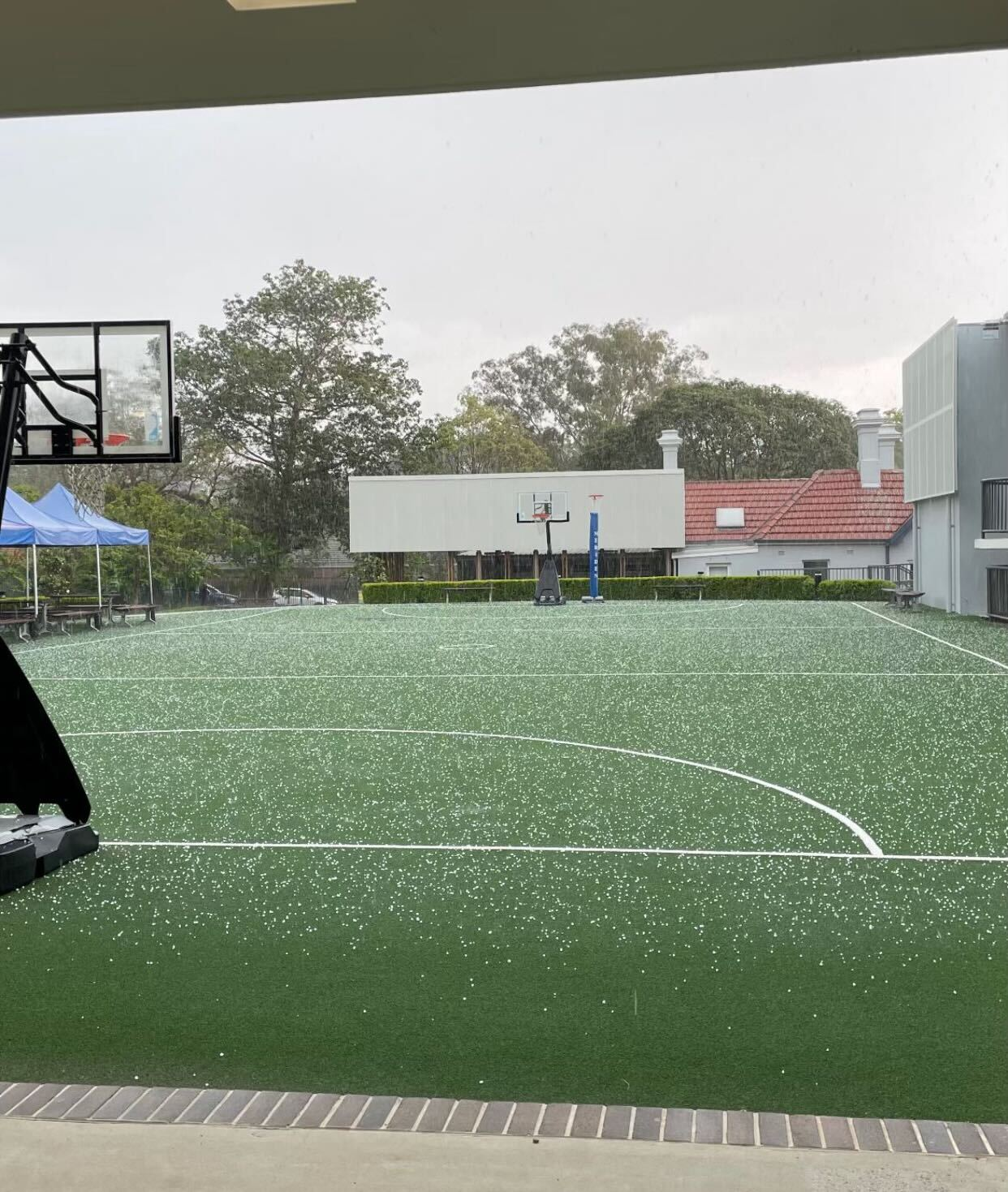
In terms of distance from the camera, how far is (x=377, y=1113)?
2709 mm

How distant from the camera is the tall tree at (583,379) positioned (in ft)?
164

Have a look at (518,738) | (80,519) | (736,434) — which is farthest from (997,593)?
(736,434)

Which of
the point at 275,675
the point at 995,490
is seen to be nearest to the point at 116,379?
the point at 275,675

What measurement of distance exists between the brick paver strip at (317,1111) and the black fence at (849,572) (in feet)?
99.7

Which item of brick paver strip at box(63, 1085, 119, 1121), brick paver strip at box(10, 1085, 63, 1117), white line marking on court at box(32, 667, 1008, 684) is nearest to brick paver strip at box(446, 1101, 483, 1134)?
brick paver strip at box(63, 1085, 119, 1121)

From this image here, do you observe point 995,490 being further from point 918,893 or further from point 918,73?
point 918,73

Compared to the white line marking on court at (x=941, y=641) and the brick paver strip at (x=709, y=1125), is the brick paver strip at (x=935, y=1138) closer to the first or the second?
the brick paver strip at (x=709, y=1125)

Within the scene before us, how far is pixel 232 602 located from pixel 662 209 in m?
43.8

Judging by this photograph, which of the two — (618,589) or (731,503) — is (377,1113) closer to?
(618,589)

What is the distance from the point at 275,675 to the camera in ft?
43.1

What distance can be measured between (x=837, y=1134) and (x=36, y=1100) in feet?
5.42

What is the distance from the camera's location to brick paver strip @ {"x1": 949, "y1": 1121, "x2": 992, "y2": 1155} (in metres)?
2.48

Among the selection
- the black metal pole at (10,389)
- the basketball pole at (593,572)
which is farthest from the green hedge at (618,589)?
the black metal pole at (10,389)

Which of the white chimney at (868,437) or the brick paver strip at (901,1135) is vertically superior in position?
the white chimney at (868,437)
